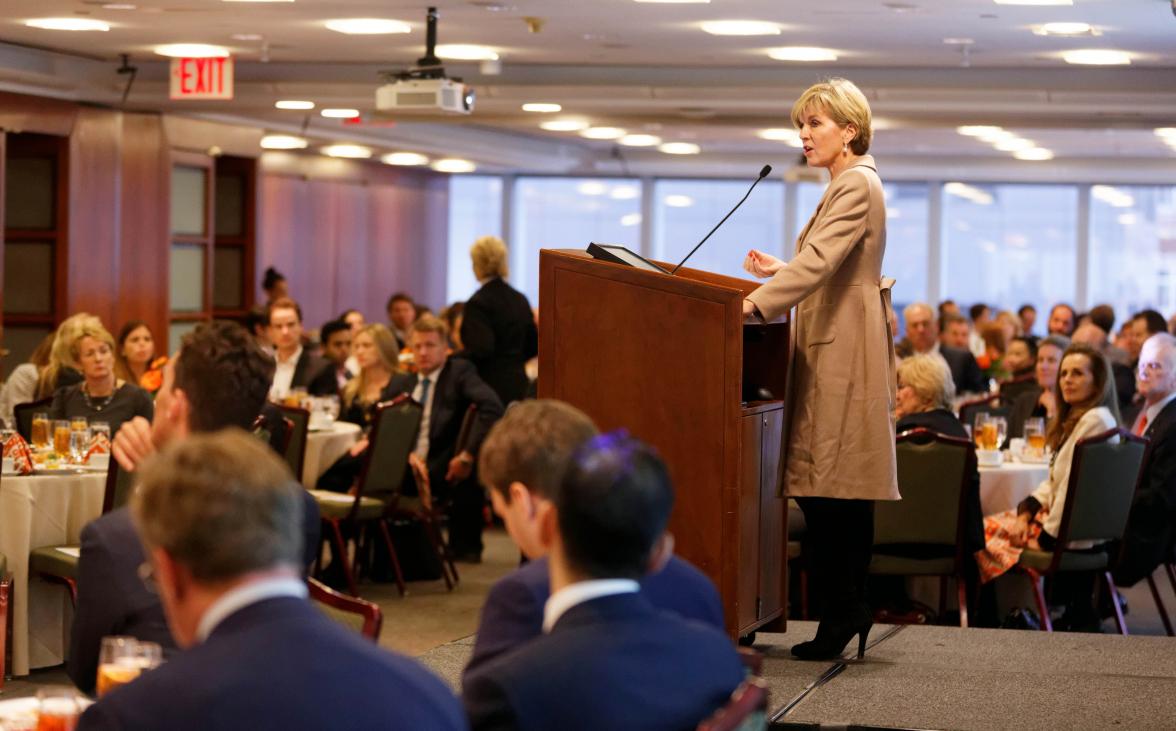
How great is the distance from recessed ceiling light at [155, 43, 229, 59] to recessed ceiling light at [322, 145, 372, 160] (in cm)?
493

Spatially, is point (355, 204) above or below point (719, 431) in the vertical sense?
above

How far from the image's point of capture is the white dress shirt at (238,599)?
1726 millimetres

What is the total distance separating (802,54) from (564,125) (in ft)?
13.8

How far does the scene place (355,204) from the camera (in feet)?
57.0

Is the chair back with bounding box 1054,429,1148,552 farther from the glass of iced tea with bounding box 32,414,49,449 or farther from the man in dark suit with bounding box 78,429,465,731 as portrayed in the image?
the man in dark suit with bounding box 78,429,465,731

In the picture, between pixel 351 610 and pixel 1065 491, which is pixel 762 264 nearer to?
pixel 351 610

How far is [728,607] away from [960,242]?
1680 centimetres

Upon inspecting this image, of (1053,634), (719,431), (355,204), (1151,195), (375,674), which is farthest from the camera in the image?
(1151,195)

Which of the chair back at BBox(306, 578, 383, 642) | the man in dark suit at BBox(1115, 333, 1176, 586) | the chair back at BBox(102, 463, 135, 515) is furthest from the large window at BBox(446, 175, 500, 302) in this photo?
the chair back at BBox(306, 578, 383, 642)

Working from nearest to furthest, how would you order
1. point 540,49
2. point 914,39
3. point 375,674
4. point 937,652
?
point 375,674 → point 937,652 → point 914,39 → point 540,49

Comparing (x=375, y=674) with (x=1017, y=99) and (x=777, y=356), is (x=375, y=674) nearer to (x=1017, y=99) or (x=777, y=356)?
(x=777, y=356)

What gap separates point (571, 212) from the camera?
20922 mm

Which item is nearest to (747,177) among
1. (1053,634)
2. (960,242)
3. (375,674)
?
(960,242)

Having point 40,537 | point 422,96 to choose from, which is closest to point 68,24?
point 422,96
